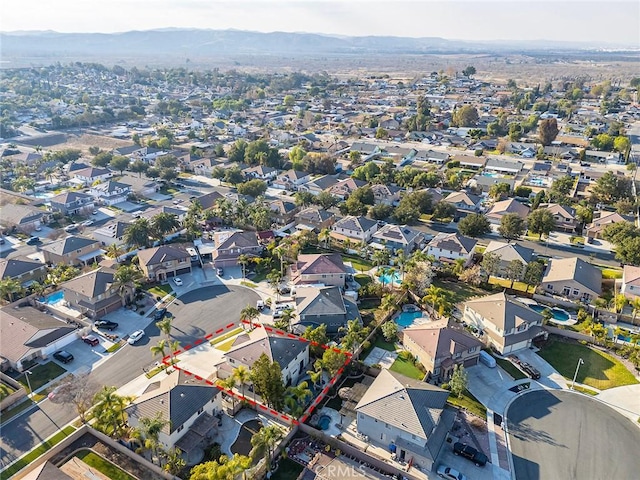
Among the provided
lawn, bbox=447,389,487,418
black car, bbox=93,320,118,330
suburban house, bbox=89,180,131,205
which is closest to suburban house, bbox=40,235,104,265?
black car, bbox=93,320,118,330

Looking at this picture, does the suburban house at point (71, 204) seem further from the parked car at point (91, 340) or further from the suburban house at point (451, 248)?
the suburban house at point (451, 248)

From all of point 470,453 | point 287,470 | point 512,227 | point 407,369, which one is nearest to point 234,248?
point 407,369

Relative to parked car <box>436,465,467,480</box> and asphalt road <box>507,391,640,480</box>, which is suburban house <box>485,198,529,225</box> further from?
parked car <box>436,465,467,480</box>

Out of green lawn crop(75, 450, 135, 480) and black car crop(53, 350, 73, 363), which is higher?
black car crop(53, 350, 73, 363)

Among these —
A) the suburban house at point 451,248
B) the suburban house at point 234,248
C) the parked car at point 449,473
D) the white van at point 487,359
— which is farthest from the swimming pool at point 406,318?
the suburban house at point 234,248

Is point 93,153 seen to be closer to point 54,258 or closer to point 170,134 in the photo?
point 170,134

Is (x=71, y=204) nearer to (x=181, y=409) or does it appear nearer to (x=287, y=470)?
(x=181, y=409)

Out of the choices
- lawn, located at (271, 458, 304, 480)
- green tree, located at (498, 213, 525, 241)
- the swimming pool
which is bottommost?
lawn, located at (271, 458, 304, 480)
